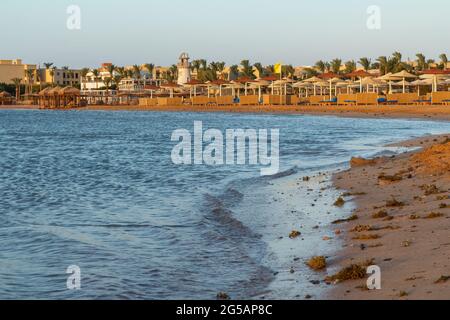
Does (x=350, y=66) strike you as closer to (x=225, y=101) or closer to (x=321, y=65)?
(x=321, y=65)

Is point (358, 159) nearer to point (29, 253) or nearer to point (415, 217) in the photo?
point (415, 217)

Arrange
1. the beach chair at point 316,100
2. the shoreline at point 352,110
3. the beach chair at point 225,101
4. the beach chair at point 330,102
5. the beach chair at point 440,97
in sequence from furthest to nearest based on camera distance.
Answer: the beach chair at point 225,101 < the beach chair at point 316,100 < the beach chair at point 330,102 < the beach chair at point 440,97 < the shoreline at point 352,110

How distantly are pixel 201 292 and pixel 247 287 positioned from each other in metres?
0.65

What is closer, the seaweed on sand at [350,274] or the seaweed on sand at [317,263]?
the seaweed on sand at [350,274]

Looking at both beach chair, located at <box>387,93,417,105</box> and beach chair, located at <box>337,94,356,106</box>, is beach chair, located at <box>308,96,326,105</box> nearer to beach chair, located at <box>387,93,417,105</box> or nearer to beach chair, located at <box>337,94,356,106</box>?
beach chair, located at <box>337,94,356,106</box>

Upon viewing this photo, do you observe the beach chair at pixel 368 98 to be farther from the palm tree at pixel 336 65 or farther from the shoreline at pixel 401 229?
the shoreline at pixel 401 229

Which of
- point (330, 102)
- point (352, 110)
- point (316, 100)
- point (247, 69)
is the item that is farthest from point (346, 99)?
point (247, 69)

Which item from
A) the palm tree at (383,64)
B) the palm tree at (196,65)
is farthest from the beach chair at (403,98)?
the palm tree at (196,65)

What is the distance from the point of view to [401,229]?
12.0 metres

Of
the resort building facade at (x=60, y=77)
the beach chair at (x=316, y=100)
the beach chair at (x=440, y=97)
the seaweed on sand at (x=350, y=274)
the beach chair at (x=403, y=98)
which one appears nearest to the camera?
the seaweed on sand at (x=350, y=274)

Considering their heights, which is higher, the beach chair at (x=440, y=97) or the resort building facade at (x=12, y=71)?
the resort building facade at (x=12, y=71)

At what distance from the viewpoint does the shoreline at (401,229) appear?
8664 mm

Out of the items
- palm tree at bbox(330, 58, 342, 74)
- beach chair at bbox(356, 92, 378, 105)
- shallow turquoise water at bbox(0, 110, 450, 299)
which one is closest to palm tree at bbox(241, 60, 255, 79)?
palm tree at bbox(330, 58, 342, 74)

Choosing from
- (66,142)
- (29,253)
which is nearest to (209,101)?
(66,142)
